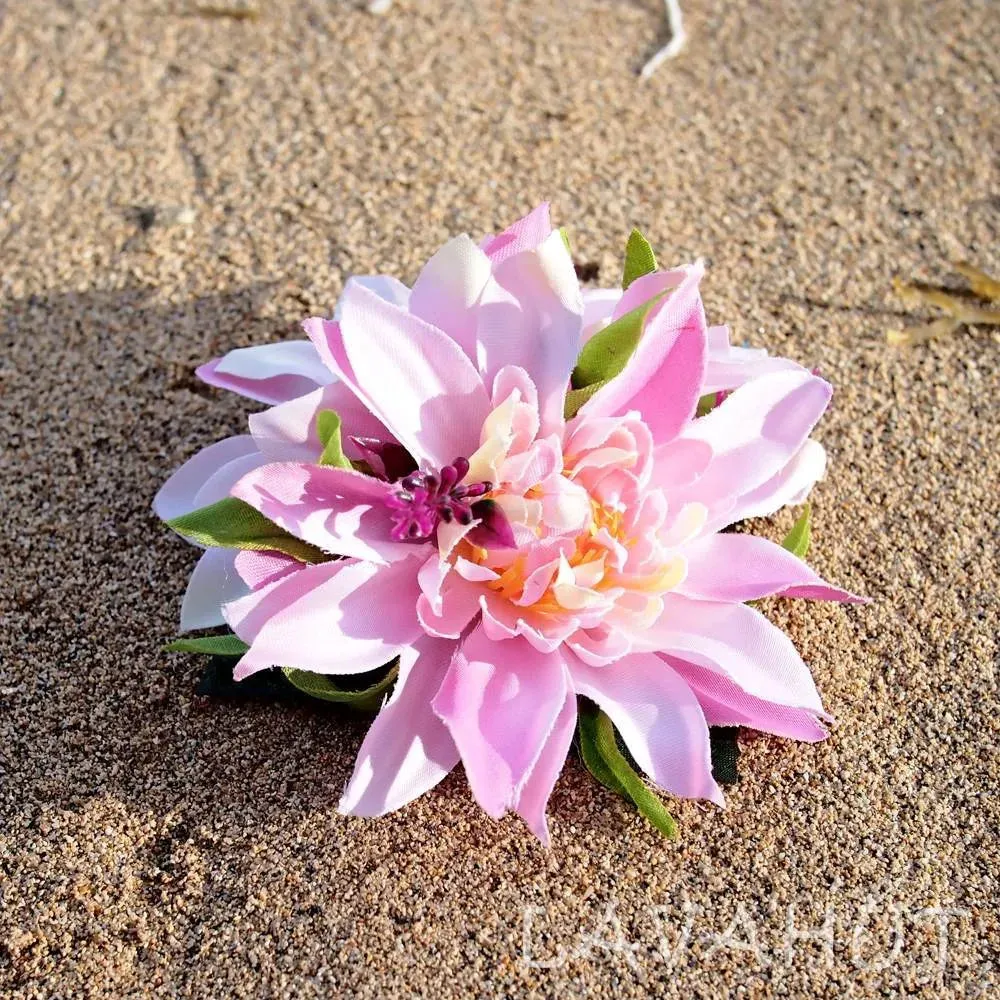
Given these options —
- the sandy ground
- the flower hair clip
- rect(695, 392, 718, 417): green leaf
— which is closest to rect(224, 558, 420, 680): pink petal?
the flower hair clip

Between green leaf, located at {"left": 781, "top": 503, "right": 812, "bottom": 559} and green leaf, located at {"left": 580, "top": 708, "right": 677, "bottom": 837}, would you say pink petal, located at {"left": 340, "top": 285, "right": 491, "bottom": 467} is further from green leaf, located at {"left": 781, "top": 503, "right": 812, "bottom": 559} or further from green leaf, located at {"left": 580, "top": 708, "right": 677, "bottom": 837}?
green leaf, located at {"left": 781, "top": 503, "right": 812, "bottom": 559}

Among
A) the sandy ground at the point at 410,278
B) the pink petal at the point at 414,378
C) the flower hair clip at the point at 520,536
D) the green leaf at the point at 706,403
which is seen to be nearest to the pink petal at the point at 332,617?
the flower hair clip at the point at 520,536

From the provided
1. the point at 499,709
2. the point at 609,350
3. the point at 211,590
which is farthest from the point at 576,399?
the point at 211,590

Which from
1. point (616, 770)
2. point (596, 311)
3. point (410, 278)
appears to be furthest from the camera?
point (410, 278)

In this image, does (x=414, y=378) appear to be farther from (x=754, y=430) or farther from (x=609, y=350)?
(x=754, y=430)

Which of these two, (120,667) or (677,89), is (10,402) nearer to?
(120,667)

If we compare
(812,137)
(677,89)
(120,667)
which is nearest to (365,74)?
(677,89)
